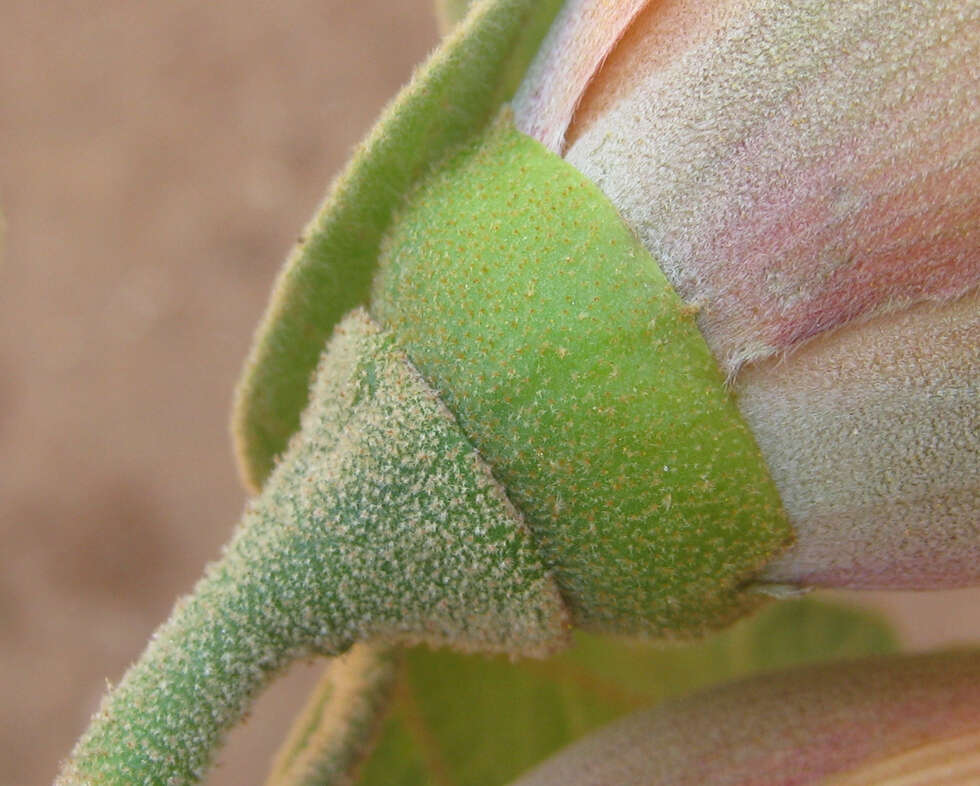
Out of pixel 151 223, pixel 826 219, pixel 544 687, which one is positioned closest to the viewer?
pixel 826 219

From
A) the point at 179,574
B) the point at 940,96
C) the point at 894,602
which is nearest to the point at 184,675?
the point at 940,96

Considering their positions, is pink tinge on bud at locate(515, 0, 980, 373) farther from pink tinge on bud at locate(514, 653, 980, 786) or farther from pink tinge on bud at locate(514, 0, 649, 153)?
pink tinge on bud at locate(514, 653, 980, 786)

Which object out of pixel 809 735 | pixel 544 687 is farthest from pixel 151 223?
pixel 809 735

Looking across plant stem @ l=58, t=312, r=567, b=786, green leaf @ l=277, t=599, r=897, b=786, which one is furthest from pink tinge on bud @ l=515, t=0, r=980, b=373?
green leaf @ l=277, t=599, r=897, b=786

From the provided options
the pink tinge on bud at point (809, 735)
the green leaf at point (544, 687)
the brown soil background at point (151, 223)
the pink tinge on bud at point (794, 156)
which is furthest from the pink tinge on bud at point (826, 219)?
the brown soil background at point (151, 223)

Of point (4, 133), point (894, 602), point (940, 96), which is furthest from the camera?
point (4, 133)

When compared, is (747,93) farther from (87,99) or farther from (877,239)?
(87,99)

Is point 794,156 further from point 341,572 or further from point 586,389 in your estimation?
point 341,572
